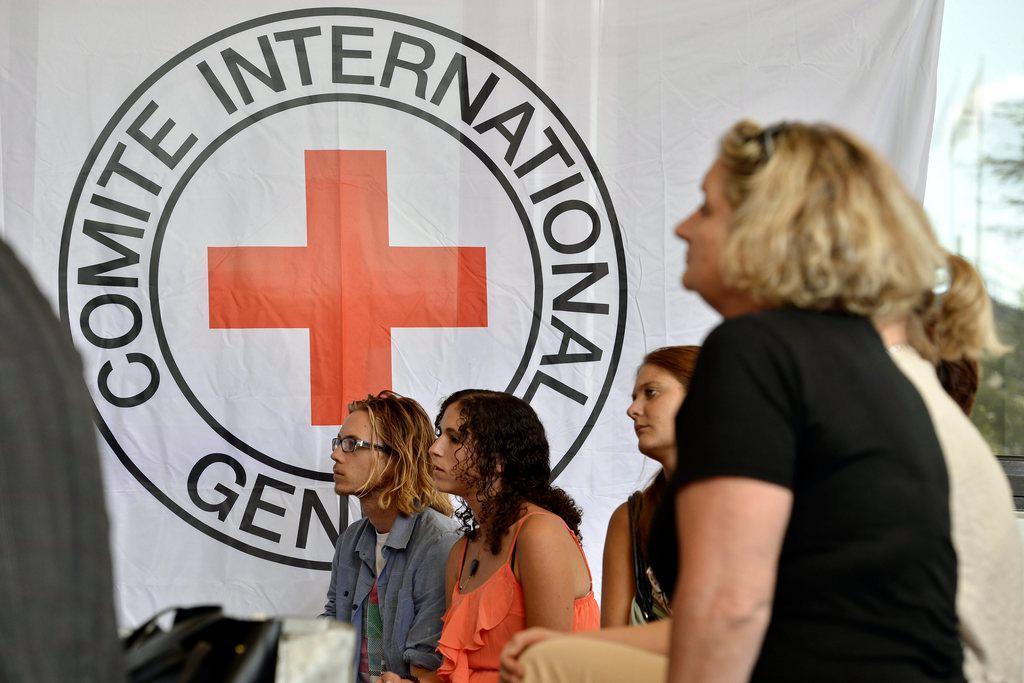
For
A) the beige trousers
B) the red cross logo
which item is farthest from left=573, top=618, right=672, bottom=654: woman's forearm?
the red cross logo

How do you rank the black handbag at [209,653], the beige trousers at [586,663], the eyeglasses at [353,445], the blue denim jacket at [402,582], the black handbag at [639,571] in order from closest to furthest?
1. the black handbag at [209,653]
2. the beige trousers at [586,663]
3. the black handbag at [639,571]
4. the blue denim jacket at [402,582]
5. the eyeglasses at [353,445]

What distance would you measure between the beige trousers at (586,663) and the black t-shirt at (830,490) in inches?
7.0

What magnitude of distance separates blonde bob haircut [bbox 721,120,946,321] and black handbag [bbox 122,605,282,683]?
0.48 m

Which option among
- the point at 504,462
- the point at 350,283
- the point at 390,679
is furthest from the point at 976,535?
the point at 350,283

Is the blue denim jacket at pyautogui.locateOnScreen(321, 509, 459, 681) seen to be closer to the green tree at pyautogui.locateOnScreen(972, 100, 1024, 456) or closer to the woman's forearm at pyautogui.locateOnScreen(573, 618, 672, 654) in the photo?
the woman's forearm at pyautogui.locateOnScreen(573, 618, 672, 654)

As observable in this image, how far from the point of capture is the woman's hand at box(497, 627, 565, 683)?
3.42ft

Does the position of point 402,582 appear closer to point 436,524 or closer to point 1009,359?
point 436,524

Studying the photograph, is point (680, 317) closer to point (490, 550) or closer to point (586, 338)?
point (586, 338)

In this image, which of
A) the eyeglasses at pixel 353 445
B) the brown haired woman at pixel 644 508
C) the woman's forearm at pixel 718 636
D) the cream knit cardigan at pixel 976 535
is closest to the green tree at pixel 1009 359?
the brown haired woman at pixel 644 508

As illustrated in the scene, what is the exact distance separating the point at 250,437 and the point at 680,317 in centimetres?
103

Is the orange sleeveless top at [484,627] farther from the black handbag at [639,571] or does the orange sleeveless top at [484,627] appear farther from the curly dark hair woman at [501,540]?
the black handbag at [639,571]

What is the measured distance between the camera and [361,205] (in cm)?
243

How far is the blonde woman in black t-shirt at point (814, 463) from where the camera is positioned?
0.81 metres

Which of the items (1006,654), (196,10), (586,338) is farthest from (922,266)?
(196,10)
